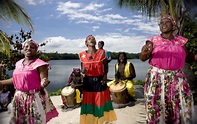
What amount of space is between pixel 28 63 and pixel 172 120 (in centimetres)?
149

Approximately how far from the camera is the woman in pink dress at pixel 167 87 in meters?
2.66

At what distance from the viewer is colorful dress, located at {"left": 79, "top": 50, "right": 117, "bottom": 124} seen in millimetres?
3840

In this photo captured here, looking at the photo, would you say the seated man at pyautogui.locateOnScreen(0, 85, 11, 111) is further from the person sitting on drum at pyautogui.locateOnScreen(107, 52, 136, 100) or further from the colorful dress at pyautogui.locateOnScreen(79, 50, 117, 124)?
the colorful dress at pyautogui.locateOnScreen(79, 50, 117, 124)

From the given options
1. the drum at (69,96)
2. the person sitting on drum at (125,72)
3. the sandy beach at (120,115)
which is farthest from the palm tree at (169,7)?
the drum at (69,96)

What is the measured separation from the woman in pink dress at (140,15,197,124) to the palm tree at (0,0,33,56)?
5.10 m

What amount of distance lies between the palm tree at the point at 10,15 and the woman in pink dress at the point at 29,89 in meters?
4.43

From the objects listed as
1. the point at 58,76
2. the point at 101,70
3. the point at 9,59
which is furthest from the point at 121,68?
the point at 9,59

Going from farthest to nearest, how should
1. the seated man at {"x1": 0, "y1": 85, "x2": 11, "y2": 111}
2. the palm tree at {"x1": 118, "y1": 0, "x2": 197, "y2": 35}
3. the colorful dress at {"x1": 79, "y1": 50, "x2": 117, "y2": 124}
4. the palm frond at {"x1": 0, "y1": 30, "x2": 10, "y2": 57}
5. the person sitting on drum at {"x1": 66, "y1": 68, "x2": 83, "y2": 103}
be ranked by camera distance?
1. the palm frond at {"x1": 0, "y1": 30, "x2": 10, "y2": 57}
2. the palm tree at {"x1": 118, "y1": 0, "x2": 197, "y2": 35}
3. the seated man at {"x1": 0, "y1": 85, "x2": 11, "y2": 111}
4. the person sitting on drum at {"x1": 66, "y1": 68, "x2": 83, "y2": 103}
5. the colorful dress at {"x1": 79, "y1": 50, "x2": 117, "y2": 124}

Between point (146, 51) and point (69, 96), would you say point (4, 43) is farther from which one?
point (146, 51)

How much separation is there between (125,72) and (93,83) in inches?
81.5

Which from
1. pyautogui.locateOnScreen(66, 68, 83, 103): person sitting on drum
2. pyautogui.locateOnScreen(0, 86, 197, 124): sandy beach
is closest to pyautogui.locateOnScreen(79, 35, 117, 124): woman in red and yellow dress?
pyautogui.locateOnScreen(0, 86, 197, 124): sandy beach

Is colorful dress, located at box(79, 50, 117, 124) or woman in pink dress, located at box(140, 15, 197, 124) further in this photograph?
colorful dress, located at box(79, 50, 117, 124)

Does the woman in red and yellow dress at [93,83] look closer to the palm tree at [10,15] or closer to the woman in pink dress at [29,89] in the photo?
the woman in pink dress at [29,89]

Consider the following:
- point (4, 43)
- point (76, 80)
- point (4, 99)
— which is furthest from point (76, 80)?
point (4, 43)
